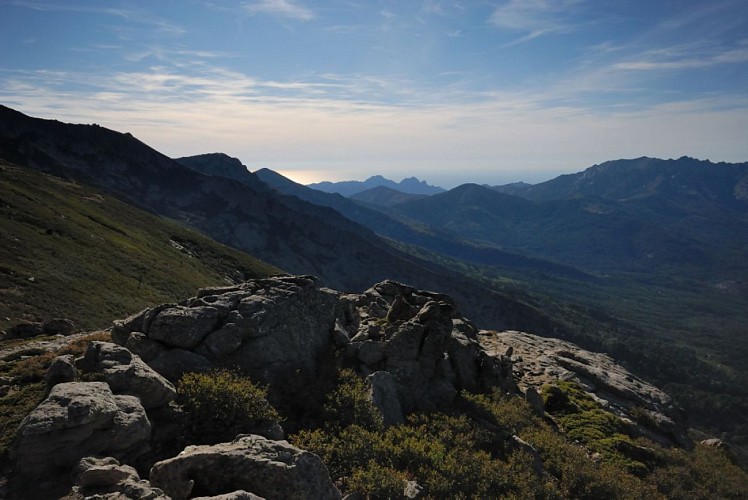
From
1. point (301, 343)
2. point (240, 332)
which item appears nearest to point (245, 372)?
point (240, 332)

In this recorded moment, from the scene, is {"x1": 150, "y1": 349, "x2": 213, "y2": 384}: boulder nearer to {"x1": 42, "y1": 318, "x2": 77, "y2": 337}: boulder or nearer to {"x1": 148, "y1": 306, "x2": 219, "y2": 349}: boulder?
{"x1": 148, "y1": 306, "x2": 219, "y2": 349}: boulder

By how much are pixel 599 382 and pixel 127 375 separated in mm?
39743

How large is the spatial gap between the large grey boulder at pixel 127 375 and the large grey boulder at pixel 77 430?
0.99m

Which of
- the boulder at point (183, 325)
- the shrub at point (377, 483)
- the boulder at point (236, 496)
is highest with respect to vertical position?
the boulder at point (183, 325)

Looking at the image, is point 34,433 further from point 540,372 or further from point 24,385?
point 540,372

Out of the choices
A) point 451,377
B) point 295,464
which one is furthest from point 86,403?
point 451,377

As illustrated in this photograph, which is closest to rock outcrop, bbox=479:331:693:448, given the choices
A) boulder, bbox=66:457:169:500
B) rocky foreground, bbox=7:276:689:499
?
rocky foreground, bbox=7:276:689:499

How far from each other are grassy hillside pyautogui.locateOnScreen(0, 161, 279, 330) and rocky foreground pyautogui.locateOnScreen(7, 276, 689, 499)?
133ft

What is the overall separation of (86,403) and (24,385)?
730cm

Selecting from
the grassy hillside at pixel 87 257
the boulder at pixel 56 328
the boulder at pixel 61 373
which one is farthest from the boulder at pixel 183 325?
→ the grassy hillside at pixel 87 257

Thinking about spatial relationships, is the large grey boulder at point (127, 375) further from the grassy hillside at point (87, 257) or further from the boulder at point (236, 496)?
the grassy hillside at point (87, 257)

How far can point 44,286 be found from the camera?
60750 mm

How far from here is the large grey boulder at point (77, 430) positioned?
1240 centimetres

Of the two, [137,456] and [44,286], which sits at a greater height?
[137,456]
